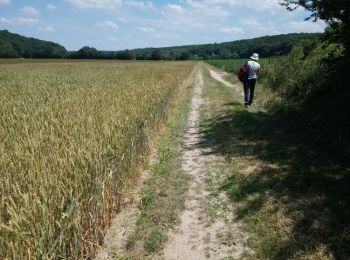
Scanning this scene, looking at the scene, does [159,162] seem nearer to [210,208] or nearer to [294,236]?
[210,208]

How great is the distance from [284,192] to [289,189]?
17 centimetres

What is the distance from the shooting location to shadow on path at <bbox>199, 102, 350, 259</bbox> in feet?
16.0

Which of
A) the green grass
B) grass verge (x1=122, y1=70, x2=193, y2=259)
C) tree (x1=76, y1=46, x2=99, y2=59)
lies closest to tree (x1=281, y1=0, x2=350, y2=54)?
grass verge (x1=122, y1=70, x2=193, y2=259)

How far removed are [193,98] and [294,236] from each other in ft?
49.2

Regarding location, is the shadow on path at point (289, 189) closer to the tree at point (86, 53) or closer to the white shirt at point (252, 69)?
the white shirt at point (252, 69)

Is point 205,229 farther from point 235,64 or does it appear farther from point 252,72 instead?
point 235,64

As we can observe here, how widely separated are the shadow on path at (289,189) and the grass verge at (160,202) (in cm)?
87

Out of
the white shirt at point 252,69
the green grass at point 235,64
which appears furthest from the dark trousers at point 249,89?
the green grass at point 235,64

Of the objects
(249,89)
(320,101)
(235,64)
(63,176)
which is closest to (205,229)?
(63,176)

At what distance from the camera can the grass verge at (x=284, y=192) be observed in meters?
4.86

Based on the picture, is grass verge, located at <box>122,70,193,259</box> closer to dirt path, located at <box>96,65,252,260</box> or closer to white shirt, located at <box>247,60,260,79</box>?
dirt path, located at <box>96,65,252,260</box>

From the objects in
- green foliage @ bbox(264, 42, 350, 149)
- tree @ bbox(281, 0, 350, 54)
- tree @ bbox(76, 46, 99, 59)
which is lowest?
tree @ bbox(76, 46, 99, 59)

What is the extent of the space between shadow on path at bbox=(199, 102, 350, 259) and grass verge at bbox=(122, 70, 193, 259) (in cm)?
87

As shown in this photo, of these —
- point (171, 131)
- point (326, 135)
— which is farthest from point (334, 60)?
point (171, 131)
